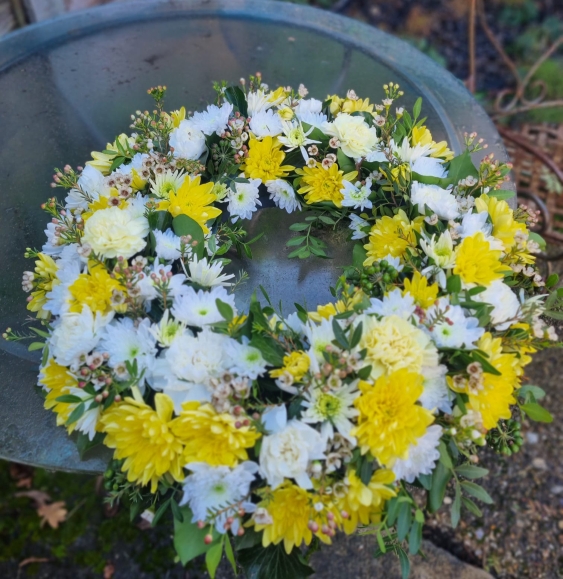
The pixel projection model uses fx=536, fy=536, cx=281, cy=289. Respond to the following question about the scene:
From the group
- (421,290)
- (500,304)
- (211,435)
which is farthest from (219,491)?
(500,304)

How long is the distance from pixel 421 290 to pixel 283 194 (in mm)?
473

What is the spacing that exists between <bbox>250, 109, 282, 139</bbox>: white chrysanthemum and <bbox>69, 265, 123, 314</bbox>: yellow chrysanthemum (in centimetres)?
54

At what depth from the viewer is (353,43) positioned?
6.91 feet

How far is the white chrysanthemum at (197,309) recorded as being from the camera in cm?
106

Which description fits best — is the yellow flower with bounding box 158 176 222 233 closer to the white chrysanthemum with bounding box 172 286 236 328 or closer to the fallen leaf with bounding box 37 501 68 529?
the white chrysanthemum with bounding box 172 286 236 328

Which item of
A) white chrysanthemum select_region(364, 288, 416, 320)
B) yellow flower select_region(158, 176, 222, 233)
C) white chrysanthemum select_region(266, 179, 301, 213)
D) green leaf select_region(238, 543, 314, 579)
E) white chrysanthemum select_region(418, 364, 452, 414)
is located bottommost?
green leaf select_region(238, 543, 314, 579)

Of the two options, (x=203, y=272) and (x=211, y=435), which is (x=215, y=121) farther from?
(x=211, y=435)

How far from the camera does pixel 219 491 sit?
971 mm

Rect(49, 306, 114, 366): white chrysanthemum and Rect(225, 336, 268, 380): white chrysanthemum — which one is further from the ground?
Rect(49, 306, 114, 366): white chrysanthemum

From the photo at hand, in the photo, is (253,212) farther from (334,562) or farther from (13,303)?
(334,562)

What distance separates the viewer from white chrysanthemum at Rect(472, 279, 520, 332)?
1080 mm

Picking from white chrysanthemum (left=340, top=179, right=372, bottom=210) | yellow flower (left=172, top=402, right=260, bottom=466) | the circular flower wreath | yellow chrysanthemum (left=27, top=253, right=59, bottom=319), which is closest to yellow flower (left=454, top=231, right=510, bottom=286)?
the circular flower wreath

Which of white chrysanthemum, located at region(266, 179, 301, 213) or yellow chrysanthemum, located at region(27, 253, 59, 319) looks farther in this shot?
white chrysanthemum, located at region(266, 179, 301, 213)

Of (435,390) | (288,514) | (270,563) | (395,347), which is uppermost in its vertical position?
(395,347)
